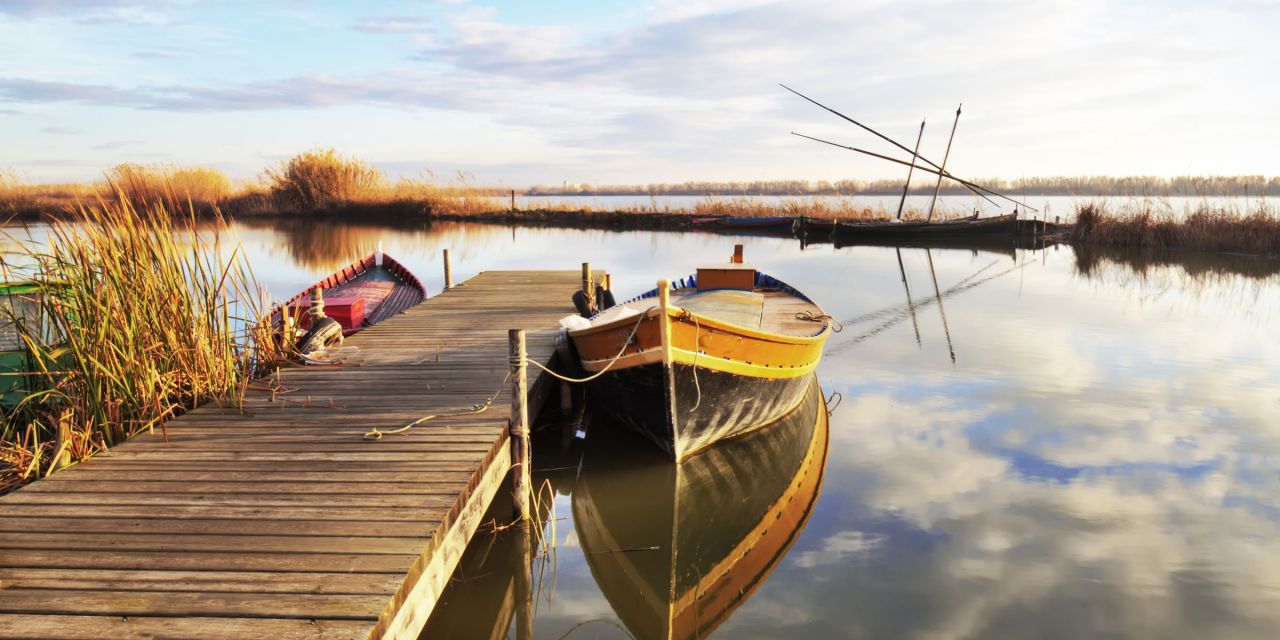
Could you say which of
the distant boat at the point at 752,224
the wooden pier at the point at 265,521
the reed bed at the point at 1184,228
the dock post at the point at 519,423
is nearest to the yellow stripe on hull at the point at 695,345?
the wooden pier at the point at 265,521

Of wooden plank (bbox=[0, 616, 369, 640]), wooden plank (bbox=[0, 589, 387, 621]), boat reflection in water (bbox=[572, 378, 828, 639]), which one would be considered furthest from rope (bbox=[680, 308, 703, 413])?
wooden plank (bbox=[0, 616, 369, 640])

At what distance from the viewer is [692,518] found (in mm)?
6344

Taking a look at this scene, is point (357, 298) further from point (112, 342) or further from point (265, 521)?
point (265, 521)

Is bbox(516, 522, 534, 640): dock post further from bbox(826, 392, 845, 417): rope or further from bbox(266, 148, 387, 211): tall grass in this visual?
bbox(266, 148, 387, 211): tall grass

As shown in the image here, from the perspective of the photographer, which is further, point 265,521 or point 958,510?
point 958,510

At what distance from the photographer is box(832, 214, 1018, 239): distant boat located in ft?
100

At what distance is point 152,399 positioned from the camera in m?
5.73

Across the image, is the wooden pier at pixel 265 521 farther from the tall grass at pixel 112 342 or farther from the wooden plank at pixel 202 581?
the tall grass at pixel 112 342

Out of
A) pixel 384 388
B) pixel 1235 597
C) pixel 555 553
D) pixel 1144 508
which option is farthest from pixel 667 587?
pixel 1144 508

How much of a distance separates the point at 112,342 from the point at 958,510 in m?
6.58

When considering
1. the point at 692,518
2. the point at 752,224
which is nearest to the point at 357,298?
the point at 692,518

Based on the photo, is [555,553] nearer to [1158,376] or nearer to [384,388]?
[384,388]

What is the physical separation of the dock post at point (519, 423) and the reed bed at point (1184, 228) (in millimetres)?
25997

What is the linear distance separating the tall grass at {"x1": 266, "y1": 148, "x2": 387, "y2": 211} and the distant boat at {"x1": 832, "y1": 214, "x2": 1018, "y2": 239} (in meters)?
23.6
